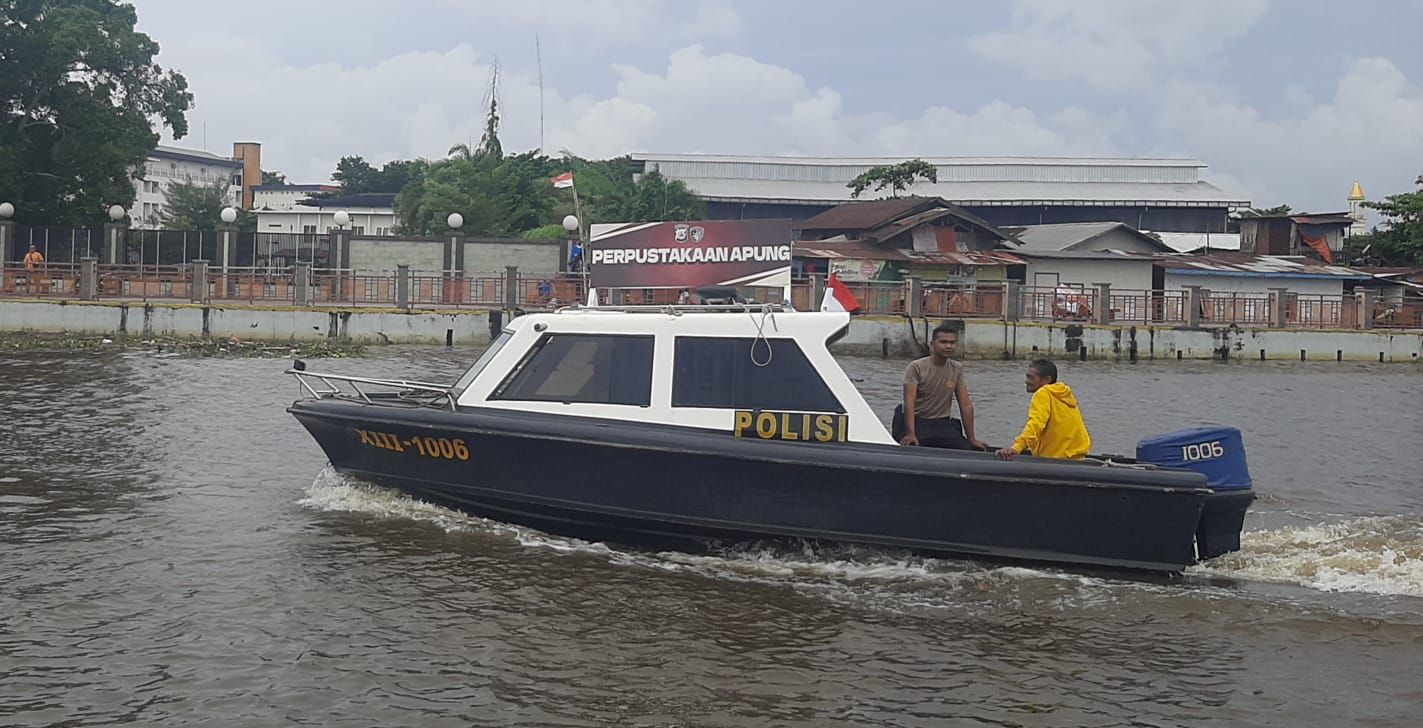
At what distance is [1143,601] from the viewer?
379 inches

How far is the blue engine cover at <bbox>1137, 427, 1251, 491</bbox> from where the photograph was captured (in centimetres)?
982

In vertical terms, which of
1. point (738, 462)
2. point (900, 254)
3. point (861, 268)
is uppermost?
point (900, 254)

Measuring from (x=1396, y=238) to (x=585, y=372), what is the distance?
1973 inches

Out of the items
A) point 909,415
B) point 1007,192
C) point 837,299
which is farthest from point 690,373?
point 1007,192

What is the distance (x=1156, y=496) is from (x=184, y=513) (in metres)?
7.82

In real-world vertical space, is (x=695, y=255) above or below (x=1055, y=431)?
above

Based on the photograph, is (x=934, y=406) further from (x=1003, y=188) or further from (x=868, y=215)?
(x=1003, y=188)

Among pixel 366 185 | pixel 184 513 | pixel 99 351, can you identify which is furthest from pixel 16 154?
pixel 366 185

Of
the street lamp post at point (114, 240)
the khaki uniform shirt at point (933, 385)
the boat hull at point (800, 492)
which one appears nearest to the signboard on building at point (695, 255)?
the khaki uniform shirt at point (933, 385)

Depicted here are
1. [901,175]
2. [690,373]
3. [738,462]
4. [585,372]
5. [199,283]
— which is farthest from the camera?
[901,175]

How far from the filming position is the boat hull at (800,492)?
9680mm

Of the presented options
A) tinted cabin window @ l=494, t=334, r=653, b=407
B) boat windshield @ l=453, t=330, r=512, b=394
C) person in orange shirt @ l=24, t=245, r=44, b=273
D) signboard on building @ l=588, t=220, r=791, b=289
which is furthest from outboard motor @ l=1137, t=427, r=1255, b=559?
person in orange shirt @ l=24, t=245, r=44, b=273

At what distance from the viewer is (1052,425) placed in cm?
1009

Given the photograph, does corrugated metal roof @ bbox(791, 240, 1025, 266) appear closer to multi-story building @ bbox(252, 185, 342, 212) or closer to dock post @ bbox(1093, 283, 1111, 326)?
dock post @ bbox(1093, 283, 1111, 326)
